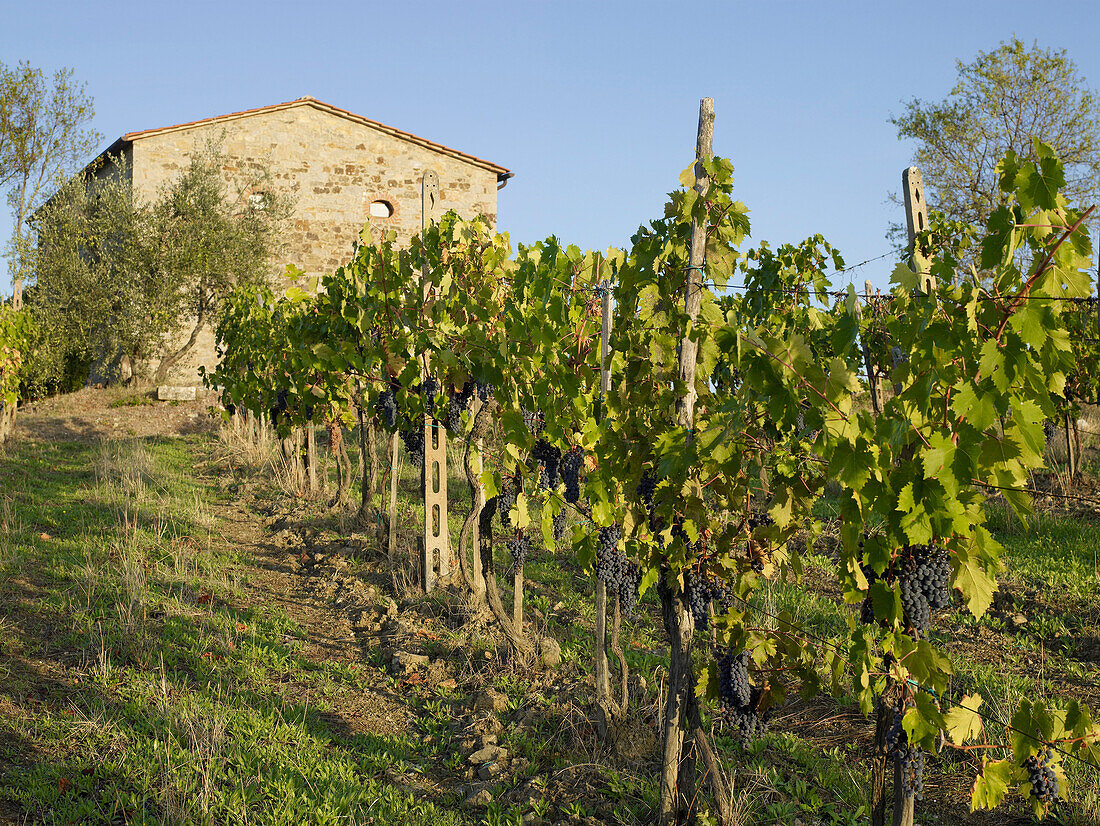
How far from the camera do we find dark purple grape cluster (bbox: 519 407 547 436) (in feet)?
15.3

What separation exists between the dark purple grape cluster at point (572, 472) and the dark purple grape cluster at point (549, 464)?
56 millimetres

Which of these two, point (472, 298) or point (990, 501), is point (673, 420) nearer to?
point (472, 298)

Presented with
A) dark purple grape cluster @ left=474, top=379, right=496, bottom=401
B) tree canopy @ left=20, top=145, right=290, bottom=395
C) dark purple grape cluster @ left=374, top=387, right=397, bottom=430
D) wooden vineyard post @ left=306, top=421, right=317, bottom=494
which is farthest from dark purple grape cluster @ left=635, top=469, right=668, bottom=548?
tree canopy @ left=20, top=145, right=290, bottom=395

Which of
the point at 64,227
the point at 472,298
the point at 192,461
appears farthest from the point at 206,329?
the point at 472,298

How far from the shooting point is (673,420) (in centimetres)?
330

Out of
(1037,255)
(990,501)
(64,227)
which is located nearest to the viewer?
(1037,255)

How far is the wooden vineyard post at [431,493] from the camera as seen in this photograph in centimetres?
635

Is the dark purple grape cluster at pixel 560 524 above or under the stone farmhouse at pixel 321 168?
under

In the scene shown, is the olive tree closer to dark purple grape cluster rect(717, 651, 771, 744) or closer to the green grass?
the green grass

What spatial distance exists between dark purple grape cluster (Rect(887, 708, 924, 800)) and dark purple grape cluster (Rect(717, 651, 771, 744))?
50cm

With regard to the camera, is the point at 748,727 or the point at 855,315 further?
the point at 748,727

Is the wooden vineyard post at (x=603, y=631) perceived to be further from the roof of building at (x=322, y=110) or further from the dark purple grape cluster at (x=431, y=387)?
the roof of building at (x=322, y=110)

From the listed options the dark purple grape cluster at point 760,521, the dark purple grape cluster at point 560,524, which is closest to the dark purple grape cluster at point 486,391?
the dark purple grape cluster at point 560,524

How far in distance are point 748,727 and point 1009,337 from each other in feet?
5.43
